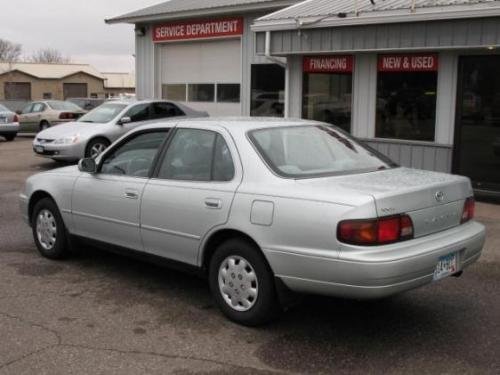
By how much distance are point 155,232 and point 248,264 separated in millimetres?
1020

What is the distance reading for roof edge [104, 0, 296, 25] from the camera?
14.5 meters

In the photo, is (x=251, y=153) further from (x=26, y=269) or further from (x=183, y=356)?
(x=26, y=269)

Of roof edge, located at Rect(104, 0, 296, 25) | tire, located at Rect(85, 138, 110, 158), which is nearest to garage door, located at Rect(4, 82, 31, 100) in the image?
roof edge, located at Rect(104, 0, 296, 25)

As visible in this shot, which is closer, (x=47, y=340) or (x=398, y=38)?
(x=47, y=340)

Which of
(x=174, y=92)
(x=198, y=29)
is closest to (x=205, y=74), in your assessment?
(x=198, y=29)

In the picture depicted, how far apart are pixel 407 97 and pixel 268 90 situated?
4.94 m

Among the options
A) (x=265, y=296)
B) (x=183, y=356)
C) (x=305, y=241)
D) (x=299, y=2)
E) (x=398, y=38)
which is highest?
(x=299, y=2)

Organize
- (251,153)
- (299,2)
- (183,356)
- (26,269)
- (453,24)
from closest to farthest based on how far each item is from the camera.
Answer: (183,356), (251,153), (26,269), (453,24), (299,2)

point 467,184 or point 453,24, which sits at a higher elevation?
point 453,24

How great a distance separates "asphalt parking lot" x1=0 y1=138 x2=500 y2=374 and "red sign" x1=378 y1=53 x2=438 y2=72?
4.94m

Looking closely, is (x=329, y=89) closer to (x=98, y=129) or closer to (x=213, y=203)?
(x=98, y=129)

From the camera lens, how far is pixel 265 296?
4.55m

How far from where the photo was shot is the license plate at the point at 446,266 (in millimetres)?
4426

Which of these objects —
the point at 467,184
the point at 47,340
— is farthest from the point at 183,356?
the point at 467,184
